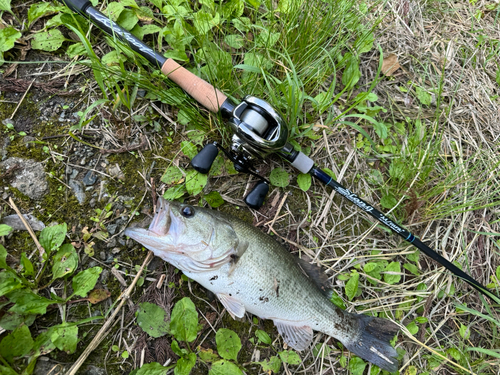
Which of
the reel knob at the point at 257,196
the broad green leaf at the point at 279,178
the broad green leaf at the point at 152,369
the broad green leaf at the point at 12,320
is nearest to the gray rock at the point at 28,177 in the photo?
the broad green leaf at the point at 12,320

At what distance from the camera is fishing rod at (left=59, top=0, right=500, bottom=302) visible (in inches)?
94.5

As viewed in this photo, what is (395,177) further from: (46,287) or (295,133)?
(46,287)

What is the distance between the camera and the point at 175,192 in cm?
280

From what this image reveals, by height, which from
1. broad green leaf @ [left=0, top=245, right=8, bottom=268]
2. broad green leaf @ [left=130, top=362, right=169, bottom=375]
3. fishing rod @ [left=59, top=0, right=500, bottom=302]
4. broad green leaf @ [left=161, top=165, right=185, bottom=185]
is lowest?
broad green leaf @ [left=130, top=362, right=169, bottom=375]

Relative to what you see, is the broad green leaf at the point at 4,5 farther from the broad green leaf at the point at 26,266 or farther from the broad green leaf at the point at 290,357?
the broad green leaf at the point at 290,357

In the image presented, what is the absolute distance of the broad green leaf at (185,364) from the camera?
2438 millimetres

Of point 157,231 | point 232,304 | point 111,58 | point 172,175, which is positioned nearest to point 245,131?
point 172,175

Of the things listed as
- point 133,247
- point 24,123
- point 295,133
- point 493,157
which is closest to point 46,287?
point 133,247

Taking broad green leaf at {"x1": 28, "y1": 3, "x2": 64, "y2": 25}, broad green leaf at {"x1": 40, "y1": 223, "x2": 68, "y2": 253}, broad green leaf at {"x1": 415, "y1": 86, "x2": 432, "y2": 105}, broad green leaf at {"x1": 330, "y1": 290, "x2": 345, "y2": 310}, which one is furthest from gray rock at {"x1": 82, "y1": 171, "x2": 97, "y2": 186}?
broad green leaf at {"x1": 415, "y1": 86, "x2": 432, "y2": 105}

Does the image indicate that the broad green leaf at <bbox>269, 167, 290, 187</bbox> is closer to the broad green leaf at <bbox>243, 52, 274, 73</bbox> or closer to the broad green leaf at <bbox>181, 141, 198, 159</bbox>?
the broad green leaf at <bbox>181, 141, 198, 159</bbox>

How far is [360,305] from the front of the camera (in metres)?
3.03

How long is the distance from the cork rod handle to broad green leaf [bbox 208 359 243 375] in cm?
230

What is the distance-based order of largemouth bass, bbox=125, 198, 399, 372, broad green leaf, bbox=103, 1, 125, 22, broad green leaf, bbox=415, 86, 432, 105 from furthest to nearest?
broad green leaf, bbox=415, 86, 432, 105, broad green leaf, bbox=103, 1, 125, 22, largemouth bass, bbox=125, 198, 399, 372

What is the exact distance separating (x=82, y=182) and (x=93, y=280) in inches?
36.6
